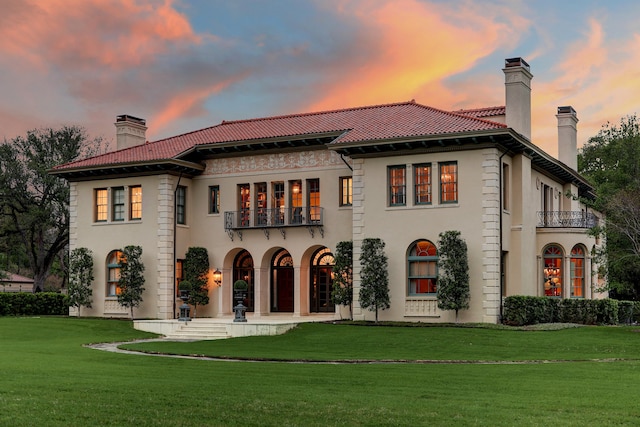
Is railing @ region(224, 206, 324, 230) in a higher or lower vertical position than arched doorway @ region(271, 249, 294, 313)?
higher

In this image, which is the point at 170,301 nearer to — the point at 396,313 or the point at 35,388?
the point at 396,313

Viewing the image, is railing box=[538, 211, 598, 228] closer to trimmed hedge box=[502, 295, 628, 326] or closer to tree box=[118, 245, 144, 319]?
trimmed hedge box=[502, 295, 628, 326]

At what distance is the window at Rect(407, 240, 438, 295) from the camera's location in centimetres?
3144

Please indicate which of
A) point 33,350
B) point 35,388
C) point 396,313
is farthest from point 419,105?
point 35,388

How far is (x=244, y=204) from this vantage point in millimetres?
36656

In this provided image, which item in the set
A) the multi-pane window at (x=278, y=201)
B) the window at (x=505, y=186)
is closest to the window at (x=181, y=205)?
the multi-pane window at (x=278, y=201)

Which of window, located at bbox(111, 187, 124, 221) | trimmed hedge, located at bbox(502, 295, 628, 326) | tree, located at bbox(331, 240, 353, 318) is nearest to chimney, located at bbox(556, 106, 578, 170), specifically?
trimmed hedge, located at bbox(502, 295, 628, 326)

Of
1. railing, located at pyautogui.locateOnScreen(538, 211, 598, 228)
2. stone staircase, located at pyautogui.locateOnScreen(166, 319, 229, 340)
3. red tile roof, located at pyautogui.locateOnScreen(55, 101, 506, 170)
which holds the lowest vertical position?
stone staircase, located at pyautogui.locateOnScreen(166, 319, 229, 340)

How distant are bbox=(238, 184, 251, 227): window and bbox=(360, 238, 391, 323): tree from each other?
6.54 meters

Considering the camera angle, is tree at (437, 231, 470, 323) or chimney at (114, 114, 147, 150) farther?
chimney at (114, 114, 147, 150)

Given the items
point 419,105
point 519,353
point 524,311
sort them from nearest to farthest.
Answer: point 519,353 → point 524,311 → point 419,105

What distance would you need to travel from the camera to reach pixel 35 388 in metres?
13.9

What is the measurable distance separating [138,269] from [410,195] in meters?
12.2

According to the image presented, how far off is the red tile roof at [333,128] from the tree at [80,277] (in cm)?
393
